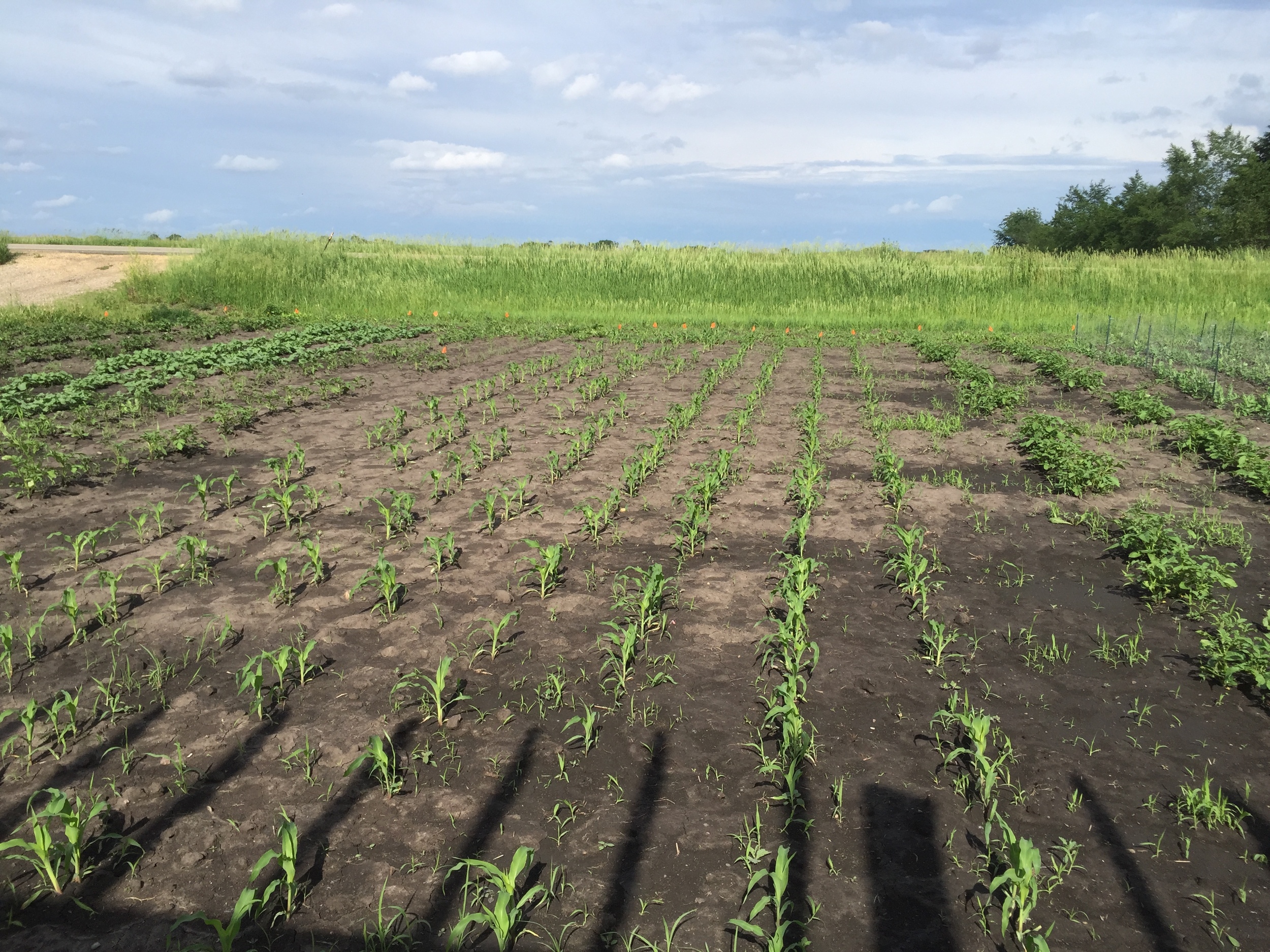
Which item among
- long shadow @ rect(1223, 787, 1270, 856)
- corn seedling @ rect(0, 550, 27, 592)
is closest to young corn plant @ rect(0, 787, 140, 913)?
corn seedling @ rect(0, 550, 27, 592)

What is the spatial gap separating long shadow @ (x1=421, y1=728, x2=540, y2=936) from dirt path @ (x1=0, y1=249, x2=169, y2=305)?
2247cm

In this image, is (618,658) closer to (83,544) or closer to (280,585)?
(280,585)

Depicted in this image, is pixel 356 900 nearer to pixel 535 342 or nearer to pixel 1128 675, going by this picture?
pixel 1128 675

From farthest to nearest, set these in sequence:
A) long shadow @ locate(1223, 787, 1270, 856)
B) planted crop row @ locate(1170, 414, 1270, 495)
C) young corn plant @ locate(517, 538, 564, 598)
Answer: planted crop row @ locate(1170, 414, 1270, 495)
young corn plant @ locate(517, 538, 564, 598)
long shadow @ locate(1223, 787, 1270, 856)

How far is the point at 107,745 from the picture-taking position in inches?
148

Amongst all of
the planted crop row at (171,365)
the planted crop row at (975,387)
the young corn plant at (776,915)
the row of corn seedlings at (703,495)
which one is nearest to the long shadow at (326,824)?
the young corn plant at (776,915)

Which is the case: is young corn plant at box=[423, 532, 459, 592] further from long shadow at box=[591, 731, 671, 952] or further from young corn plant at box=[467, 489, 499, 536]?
long shadow at box=[591, 731, 671, 952]

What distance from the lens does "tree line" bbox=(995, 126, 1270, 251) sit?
144 feet

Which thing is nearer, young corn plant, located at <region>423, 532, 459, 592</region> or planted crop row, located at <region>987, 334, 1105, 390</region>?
young corn plant, located at <region>423, 532, 459, 592</region>

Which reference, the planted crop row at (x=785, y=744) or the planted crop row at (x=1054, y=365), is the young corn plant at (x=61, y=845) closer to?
the planted crop row at (x=785, y=744)

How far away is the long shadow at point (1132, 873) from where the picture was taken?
9.02 feet

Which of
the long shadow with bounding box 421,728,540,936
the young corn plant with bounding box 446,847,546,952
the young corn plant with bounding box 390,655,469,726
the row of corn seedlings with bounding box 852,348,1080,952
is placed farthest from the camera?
the young corn plant with bounding box 390,655,469,726

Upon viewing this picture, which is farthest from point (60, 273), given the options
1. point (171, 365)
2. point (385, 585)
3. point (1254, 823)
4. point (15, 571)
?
point (1254, 823)

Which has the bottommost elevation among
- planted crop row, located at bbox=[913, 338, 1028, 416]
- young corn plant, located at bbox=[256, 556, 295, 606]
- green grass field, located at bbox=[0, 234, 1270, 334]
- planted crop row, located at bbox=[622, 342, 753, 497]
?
young corn plant, located at bbox=[256, 556, 295, 606]
